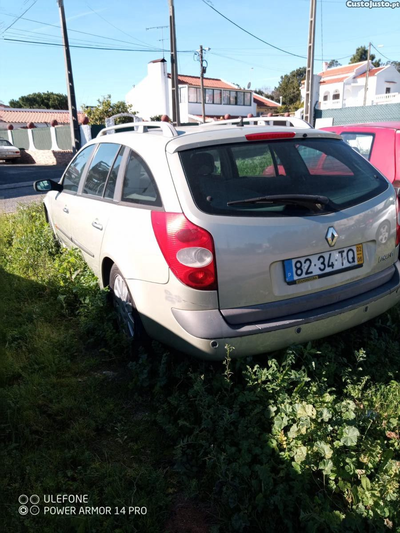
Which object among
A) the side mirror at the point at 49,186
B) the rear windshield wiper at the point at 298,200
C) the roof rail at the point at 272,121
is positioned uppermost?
the roof rail at the point at 272,121

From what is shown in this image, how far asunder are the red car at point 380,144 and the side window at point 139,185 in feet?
10.7

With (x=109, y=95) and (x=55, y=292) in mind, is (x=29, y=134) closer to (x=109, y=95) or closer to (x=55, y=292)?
(x=109, y=95)

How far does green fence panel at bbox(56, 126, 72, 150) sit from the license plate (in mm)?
27389

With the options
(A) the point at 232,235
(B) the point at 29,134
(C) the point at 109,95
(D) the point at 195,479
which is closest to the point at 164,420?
(D) the point at 195,479

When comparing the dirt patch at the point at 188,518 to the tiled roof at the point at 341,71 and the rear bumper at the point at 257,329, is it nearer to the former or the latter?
the rear bumper at the point at 257,329

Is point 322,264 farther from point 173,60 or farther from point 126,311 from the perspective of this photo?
point 173,60

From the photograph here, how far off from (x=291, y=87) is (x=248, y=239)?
97096 millimetres

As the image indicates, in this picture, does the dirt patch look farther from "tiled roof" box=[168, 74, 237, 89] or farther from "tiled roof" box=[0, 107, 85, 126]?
"tiled roof" box=[168, 74, 237, 89]

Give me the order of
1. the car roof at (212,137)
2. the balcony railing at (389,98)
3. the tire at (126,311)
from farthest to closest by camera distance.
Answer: the balcony railing at (389,98), the tire at (126,311), the car roof at (212,137)

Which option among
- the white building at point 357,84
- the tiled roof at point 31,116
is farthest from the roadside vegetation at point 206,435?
the white building at point 357,84

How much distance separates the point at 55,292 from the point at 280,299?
271 centimetres

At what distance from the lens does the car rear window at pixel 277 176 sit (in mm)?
2570

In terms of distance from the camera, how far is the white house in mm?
57906

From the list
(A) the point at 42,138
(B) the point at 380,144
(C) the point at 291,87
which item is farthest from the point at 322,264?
(C) the point at 291,87
